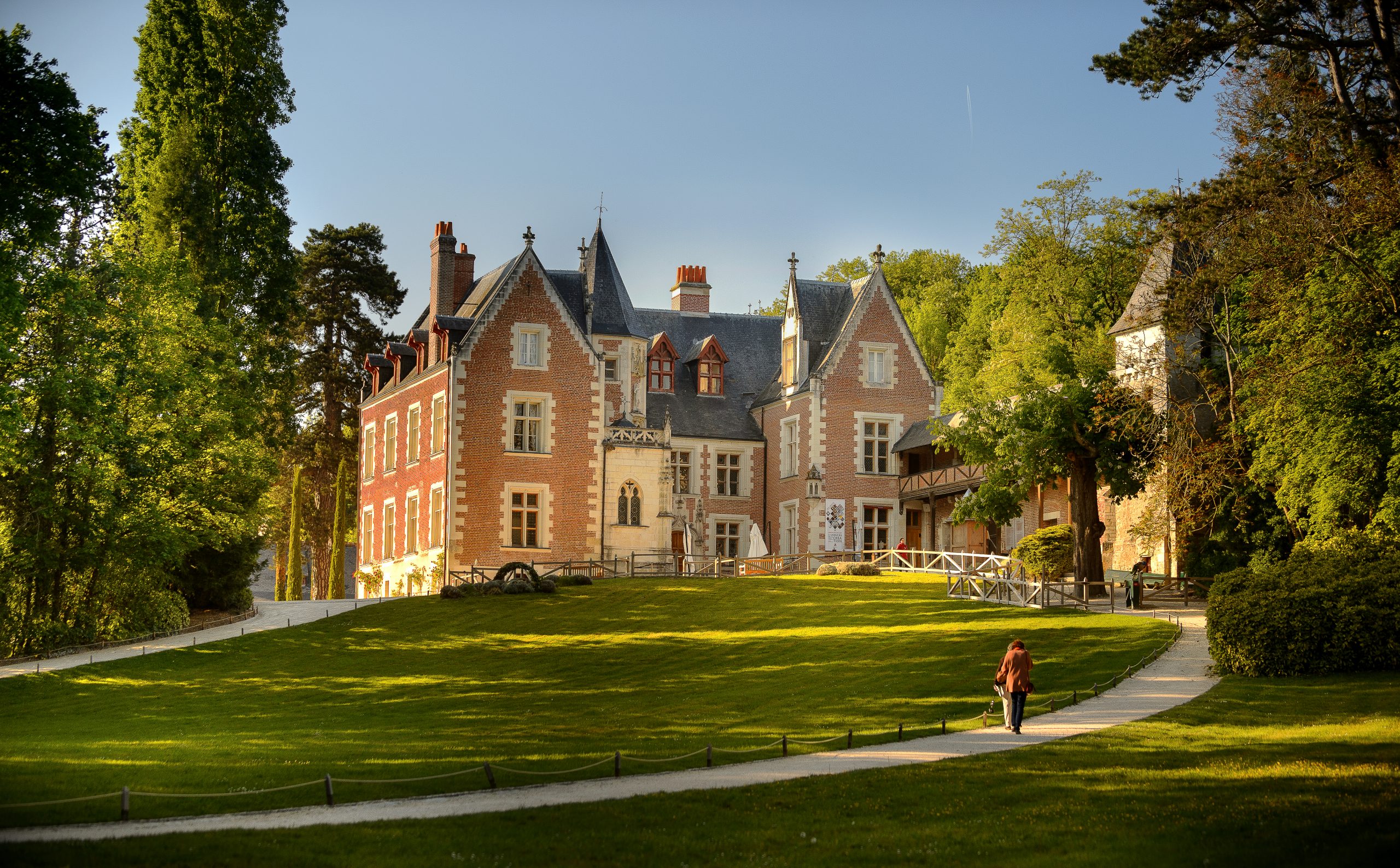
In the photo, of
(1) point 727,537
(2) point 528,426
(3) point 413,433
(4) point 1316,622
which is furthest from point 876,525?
(4) point 1316,622

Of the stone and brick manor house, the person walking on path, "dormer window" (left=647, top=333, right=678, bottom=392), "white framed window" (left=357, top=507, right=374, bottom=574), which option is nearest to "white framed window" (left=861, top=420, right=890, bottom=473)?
the stone and brick manor house

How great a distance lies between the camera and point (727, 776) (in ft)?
56.4

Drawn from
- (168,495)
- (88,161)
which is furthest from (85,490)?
(88,161)

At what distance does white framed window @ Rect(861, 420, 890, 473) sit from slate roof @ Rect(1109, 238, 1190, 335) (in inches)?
453

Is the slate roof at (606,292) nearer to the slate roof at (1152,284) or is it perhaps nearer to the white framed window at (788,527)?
the white framed window at (788,527)

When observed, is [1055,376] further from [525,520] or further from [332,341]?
[332,341]

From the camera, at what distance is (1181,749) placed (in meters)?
18.0

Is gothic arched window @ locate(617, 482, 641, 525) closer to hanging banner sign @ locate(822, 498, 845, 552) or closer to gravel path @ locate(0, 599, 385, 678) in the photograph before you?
hanging banner sign @ locate(822, 498, 845, 552)

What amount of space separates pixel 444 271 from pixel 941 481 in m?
18.5

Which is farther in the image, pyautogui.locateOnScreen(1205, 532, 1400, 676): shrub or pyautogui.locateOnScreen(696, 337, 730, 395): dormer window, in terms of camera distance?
pyautogui.locateOnScreen(696, 337, 730, 395): dormer window

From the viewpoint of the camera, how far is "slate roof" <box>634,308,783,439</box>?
52.8 metres

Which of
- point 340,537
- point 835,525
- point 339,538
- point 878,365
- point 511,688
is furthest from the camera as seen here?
point 340,537

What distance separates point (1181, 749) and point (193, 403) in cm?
2564

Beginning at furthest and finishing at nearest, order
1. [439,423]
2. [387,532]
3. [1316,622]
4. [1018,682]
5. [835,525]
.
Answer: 1. [387,532]
2. [835,525]
3. [439,423]
4. [1316,622]
5. [1018,682]
